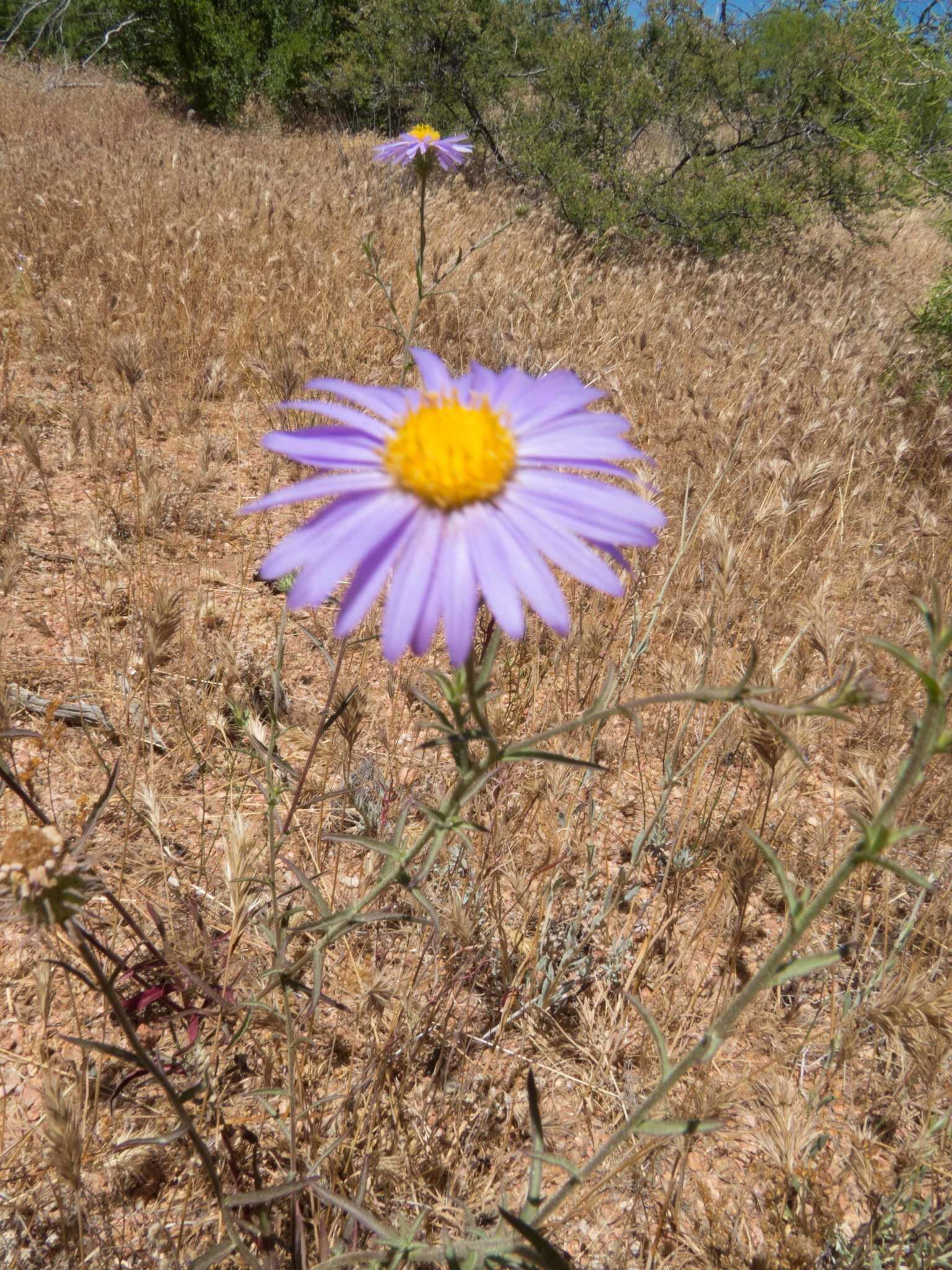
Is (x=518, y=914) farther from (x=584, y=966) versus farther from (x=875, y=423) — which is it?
(x=875, y=423)

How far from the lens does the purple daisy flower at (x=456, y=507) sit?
40.9 inches

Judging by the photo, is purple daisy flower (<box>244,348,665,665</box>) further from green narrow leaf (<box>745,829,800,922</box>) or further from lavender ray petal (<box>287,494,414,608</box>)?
green narrow leaf (<box>745,829,800,922</box>)

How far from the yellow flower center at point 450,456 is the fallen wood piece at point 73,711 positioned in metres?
1.86

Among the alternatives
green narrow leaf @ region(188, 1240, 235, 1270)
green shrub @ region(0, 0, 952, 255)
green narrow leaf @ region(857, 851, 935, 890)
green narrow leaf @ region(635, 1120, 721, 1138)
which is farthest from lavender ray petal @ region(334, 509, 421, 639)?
green shrub @ region(0, 0, 952, 255)

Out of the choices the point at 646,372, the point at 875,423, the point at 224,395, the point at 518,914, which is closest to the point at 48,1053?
the point at 518,914

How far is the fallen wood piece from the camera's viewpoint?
8.61ft

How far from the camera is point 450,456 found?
1.23m

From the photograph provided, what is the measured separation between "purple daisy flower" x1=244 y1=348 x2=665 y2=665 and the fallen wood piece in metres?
1.79

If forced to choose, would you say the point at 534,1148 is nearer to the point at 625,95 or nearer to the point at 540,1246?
the point at 540,1246

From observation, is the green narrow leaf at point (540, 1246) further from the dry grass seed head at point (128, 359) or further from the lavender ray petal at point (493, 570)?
the dry grass seed head at point (128, 359)

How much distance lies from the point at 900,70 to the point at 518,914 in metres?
8.33

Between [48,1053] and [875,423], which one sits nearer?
[48,1053]

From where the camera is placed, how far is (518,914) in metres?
2.42

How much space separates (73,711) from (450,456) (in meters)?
2.04
